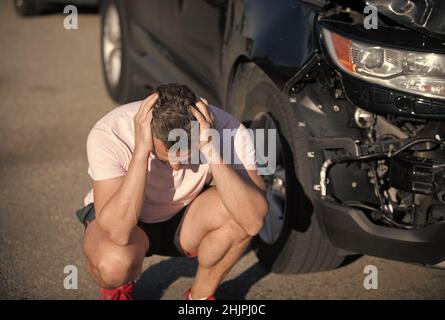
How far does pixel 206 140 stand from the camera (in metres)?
3.48

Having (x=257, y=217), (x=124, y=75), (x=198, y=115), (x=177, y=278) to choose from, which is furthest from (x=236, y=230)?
(x=124, y=75)

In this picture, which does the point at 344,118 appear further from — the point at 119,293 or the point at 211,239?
the point at 119,293

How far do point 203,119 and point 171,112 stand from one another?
0.50 ft

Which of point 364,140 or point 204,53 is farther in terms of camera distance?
point 204,53

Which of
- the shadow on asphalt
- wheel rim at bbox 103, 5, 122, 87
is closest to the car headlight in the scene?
the shadow on asphalt

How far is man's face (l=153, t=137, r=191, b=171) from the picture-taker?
3473 mm

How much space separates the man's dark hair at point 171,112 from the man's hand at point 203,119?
0.03 meters

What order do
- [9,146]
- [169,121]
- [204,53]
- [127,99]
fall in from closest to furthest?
[169,121] → [204,53] → [9,146] → [127,99]

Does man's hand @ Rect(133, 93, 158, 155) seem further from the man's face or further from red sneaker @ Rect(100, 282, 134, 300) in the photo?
red sneaker @ Rect(100, 282, 134, 300)

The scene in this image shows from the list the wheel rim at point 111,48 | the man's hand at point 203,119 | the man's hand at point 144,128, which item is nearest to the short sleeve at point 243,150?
the man's hand at point 203,119

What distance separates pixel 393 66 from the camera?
3455 millimetres
